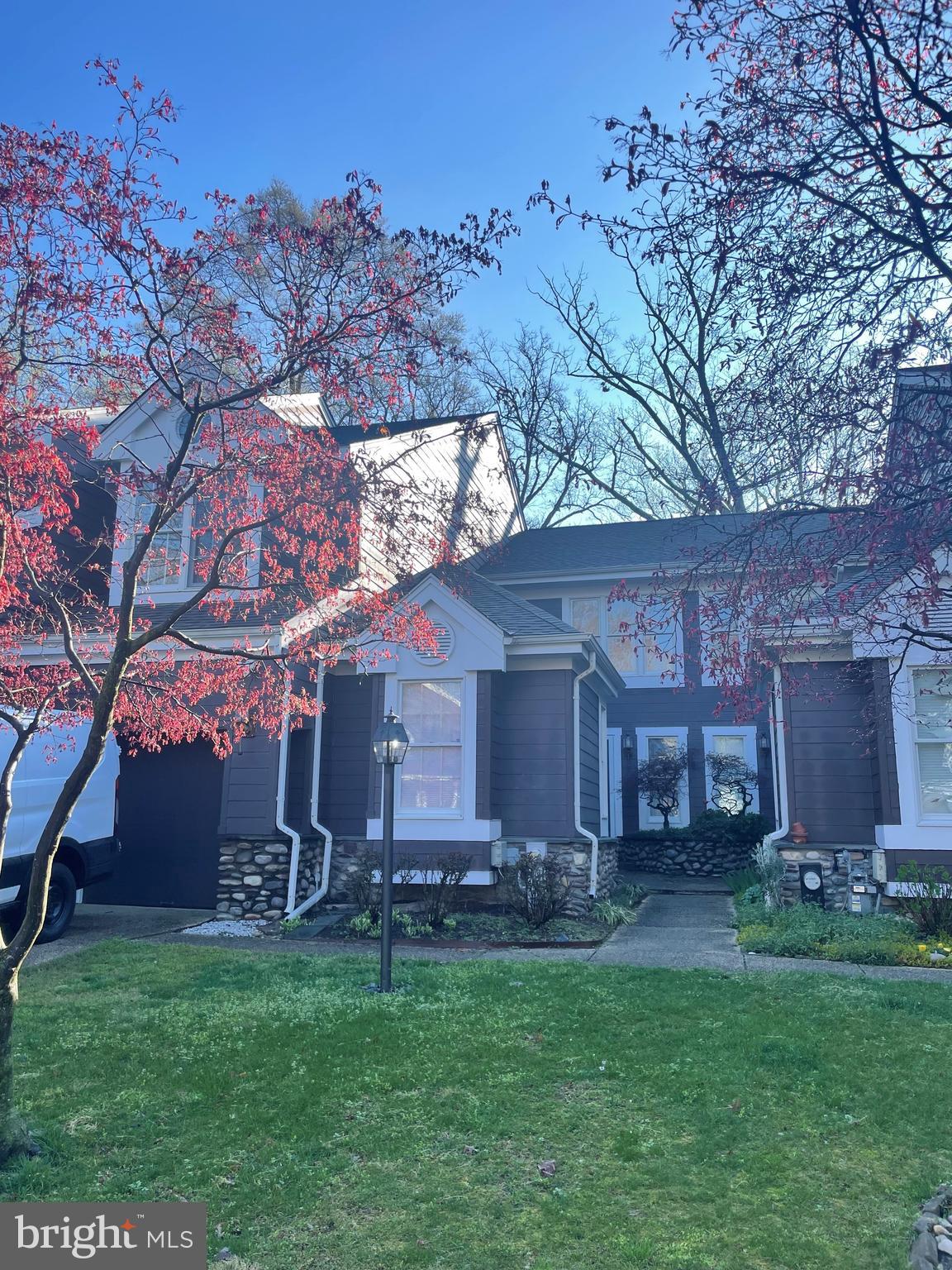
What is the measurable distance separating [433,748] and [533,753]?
4.37ft

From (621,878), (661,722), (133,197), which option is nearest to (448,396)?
(661,722)

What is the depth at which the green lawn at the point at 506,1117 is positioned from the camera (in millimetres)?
3520

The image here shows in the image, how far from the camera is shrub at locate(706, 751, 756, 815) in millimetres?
16891

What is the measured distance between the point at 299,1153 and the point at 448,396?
24894mm

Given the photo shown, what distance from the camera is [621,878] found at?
15055mm

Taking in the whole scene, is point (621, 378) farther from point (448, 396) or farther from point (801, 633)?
point (801, 633)

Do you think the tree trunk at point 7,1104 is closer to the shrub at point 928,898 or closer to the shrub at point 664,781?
the shrub at point 928,898

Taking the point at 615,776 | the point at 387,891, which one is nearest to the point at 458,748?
the point at 387,891

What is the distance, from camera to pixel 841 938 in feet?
29.6

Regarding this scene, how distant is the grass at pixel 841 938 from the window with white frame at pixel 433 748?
3.89 meters

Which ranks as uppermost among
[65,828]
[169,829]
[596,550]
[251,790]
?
[596,550]

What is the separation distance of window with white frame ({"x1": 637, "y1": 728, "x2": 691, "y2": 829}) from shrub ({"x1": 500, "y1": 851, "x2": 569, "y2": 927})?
21.5 feet

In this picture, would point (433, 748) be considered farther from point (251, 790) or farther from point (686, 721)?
point (686, 721)

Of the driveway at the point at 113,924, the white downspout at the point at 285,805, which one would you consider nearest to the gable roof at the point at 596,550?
the white downspout at the point at 285,805
